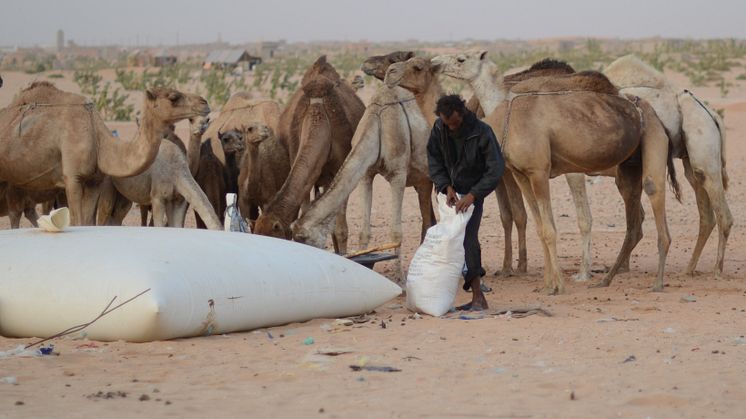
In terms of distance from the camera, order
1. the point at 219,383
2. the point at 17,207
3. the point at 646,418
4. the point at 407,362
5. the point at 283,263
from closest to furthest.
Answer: the point at 646,418 → the point at 219,383 → the point at 407,362 → the point at 283,263 → the point at 17,207

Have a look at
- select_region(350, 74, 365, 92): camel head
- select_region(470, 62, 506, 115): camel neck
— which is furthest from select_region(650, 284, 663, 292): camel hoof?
select_region(350, 74, 365, 92): camel head

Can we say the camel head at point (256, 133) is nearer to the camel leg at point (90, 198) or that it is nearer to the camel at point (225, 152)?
the camel at point (225, 152)

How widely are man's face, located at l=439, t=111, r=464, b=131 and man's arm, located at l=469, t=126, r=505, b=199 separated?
22 cm

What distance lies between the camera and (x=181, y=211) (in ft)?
41.9

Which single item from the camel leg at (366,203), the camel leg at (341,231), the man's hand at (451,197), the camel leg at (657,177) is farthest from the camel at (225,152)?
the man's hand at (451,197)

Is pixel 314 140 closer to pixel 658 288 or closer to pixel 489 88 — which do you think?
pixel 489 88

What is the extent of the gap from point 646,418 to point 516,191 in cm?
630

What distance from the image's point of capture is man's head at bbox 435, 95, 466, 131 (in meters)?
9.17

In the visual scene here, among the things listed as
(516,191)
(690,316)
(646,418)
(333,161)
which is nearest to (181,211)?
(333,161)

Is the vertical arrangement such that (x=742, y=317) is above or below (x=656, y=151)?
below

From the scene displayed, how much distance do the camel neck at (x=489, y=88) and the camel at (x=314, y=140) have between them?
1.42 m

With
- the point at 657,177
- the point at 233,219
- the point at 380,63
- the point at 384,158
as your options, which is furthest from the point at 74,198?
the point at 657,177

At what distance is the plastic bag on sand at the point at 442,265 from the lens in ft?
30.9

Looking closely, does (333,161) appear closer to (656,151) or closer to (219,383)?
(656,151)
